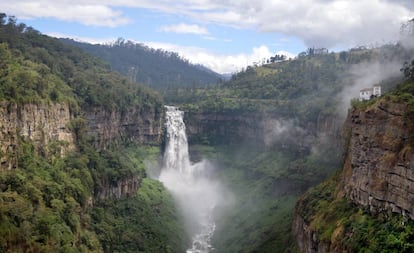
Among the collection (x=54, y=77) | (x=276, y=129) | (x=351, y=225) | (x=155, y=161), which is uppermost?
(x=54, y=77)

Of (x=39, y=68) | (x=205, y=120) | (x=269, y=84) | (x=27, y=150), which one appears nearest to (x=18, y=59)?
(x=39, y=68)

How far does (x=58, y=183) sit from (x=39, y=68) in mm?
19970

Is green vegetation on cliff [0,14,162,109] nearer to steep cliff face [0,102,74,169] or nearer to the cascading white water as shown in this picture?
steep cliff face [0,102,74,169]

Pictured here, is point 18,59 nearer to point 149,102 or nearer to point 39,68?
point 39,68

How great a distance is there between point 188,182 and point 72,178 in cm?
4674

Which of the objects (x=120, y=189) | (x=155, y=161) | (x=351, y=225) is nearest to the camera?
(x=351, y=225)

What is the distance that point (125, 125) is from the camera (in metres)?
95.1

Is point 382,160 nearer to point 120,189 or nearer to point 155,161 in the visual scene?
point 120,189

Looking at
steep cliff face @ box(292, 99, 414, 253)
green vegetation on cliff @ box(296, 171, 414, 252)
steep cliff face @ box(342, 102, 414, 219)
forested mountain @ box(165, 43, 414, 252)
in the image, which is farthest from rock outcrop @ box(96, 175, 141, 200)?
steep cliff face @ box(342, 102, 414, 219)

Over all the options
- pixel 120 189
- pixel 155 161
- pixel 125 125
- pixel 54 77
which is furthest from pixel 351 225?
pixel 155 161

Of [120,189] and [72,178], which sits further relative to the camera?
[120,189]

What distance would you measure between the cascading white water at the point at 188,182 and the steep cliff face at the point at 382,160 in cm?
4090

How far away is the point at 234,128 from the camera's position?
113625 millimetres

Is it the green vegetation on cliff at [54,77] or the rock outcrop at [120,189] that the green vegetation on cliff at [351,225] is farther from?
the green vegetation on cliff at [54,77]
